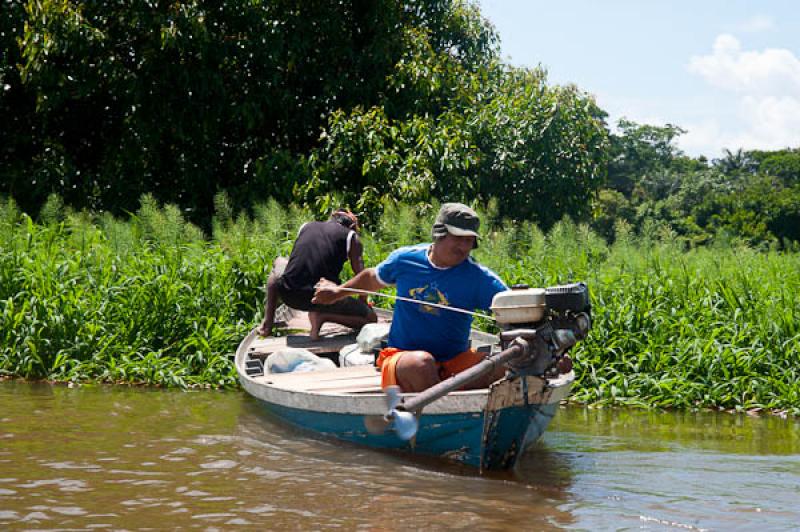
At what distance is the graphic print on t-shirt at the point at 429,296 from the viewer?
244 inches

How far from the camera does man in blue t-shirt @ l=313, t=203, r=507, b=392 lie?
5977 mm

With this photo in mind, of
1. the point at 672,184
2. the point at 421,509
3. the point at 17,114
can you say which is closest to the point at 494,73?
the point at 17,114

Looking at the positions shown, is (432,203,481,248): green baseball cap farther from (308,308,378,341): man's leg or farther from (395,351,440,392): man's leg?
(308,308,378,341): man's leg

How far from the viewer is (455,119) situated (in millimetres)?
14117

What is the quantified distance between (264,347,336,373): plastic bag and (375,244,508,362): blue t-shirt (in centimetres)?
157

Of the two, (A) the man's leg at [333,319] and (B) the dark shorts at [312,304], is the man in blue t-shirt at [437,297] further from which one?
(A) the man's leg at [333,319]

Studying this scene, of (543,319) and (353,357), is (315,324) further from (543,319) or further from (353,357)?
(543,319)

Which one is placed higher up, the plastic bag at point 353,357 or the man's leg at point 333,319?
the man's leg at point 333,319

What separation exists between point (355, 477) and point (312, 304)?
3174 mm

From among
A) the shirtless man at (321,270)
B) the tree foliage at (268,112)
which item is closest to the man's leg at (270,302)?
the shirtless man at (321,270)

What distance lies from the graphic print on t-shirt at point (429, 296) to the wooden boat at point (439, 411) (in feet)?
2.05

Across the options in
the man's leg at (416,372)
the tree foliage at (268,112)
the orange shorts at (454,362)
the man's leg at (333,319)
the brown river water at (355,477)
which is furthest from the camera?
the tree foliage at (268,112)


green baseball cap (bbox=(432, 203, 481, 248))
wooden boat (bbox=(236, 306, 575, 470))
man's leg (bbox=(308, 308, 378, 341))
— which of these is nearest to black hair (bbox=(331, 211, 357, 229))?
man's leg (bbox=(308, 308, 378, 341))

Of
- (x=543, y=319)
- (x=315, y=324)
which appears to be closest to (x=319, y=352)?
(x=315, y=324)
